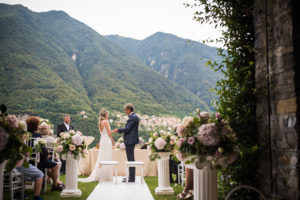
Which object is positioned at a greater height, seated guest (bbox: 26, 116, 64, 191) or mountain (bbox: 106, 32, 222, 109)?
mountain (bbox: 106, 32, 222, 109)

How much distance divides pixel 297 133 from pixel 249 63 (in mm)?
1098

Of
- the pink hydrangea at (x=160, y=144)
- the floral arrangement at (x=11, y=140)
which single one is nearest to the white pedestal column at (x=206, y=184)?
the floral arrangement at (x=11, y=140)

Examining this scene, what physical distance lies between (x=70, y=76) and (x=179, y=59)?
22.1 meters

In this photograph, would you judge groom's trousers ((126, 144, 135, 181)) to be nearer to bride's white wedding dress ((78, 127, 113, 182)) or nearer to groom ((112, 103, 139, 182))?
groom ((112, 103, 139, 182))

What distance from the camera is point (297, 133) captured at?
2.81 meters

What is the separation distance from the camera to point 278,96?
10.2 feet

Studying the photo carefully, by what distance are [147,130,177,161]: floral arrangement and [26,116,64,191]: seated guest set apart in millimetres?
1989

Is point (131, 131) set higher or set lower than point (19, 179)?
higher

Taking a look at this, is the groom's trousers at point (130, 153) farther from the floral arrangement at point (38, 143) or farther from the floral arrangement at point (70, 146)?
the floral arrangement at point (38, 143)

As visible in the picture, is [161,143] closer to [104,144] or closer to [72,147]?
[72,147]

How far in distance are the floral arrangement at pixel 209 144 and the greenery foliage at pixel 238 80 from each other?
0.35 m

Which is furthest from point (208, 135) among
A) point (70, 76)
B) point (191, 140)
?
point (70, 76)

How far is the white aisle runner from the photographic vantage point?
229 inches

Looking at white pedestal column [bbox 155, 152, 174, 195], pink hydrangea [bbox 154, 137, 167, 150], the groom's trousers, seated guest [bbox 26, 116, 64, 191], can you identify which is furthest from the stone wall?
the groom's trousers
